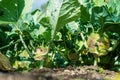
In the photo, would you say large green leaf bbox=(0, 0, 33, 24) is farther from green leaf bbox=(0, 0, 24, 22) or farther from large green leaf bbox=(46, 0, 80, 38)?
large green leaf bbox=(46, 0, 80, 38)

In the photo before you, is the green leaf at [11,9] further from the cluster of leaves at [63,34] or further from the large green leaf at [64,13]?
the large green leaf at [64,13]

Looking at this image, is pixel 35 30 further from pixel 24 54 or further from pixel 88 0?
pixel 88 0

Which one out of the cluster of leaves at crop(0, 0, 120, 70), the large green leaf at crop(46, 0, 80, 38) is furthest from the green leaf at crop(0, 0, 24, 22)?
the large green leaf at crop(46, 0, 80, 38)

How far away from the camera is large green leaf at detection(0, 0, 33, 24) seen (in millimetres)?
2459

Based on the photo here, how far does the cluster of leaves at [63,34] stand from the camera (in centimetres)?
230

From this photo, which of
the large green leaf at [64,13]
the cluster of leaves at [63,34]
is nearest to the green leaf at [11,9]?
the cluster of leaves at [63,34]

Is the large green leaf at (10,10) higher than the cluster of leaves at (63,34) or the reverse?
higher

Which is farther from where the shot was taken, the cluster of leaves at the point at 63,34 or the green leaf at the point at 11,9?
the green leaf at the point at 11,9

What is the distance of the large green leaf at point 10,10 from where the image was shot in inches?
96.8

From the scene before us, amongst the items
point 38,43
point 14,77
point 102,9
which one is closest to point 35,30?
point 38,43

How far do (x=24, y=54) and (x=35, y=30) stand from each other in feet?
0.71

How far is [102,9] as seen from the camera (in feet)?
7.72

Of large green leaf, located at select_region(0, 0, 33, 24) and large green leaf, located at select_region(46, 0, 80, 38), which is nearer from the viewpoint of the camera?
large green leaf, located at select_region(46, 0, 80, 38)

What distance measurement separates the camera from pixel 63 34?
2668 mm
